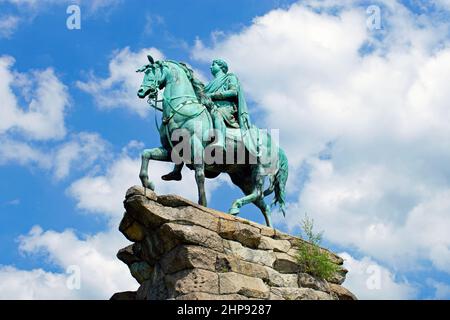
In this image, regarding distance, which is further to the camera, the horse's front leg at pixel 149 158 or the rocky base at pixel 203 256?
the horse's front leg at pixel 149 158

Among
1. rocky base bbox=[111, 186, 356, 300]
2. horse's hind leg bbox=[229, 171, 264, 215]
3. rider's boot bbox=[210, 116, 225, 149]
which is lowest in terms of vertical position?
rocky base bbox=[111, 186, 356, 300]

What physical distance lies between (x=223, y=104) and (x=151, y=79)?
5.48 feet

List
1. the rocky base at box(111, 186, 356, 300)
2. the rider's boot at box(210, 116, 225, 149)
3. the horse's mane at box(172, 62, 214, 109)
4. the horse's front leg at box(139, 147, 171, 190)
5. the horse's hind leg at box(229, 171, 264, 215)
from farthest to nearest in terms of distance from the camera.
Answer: the horse's mane at box(172, 62, 214, 109)
the horse's hind leg at box(229, 171, 264, 215)
the rider's boot at box(210, 116, 225, 149)
the horse's front leg at box(139, 147, 171, 190)
the rocky base at box(111, 186, 356, 300)

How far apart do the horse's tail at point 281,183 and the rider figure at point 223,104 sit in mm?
1202

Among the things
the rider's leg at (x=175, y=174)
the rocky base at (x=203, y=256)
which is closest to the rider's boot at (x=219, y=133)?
the rider's leg at (x=175, y=174)

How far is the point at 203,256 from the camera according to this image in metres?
13.0

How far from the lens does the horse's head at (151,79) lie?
15.4 metres

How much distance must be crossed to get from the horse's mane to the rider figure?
186 millimetres

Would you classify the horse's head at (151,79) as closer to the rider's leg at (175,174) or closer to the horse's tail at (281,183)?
the rider's leg at (175,174)

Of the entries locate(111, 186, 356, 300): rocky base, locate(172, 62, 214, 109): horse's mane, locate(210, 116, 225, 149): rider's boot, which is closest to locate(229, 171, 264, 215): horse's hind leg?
locate(111, 186, 356, 300): rocky base

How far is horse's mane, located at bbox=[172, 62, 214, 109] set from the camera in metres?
15.9

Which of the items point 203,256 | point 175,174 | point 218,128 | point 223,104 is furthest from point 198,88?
point 203,256

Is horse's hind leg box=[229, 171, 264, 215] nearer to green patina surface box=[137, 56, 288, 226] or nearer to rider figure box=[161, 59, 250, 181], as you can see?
green patina surface box=[137, 56, 288, 226]
